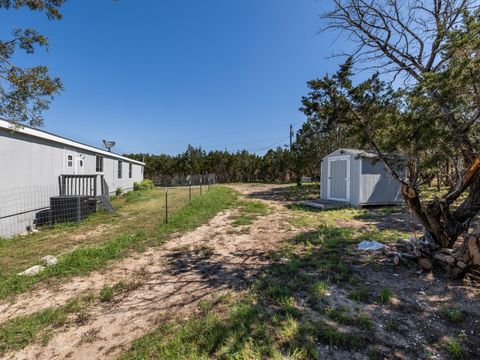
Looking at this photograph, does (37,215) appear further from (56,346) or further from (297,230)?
(297,230)

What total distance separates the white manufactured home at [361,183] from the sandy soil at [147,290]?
240 inches

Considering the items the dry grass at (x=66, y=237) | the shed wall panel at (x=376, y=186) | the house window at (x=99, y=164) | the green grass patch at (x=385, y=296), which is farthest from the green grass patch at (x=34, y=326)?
the house window at (x=99, y=164)

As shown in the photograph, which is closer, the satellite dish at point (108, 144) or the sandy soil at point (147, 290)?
the sandy soil at point (147, 290)

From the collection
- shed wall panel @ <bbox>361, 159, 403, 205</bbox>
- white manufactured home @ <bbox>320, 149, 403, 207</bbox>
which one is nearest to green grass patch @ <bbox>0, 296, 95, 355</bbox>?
white manufactured home @ <bbox>320, 149, 403, 207</bbox>

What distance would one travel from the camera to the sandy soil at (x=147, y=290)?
2.27 metres

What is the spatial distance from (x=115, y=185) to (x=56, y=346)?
14.1 meters

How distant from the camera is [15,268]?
13.2 ft

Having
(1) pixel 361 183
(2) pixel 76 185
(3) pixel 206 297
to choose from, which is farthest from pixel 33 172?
(1) pixel 361 183

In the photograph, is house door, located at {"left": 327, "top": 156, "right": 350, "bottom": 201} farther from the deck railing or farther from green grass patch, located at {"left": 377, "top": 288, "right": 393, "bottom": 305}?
the deck railing

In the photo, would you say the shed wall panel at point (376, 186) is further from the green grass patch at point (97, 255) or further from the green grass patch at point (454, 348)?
the green grass patch at point (454, 348)

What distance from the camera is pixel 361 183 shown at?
10227 mm

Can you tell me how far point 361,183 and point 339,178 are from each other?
1434mm

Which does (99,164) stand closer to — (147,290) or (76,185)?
(76,185)

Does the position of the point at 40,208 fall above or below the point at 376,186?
below
